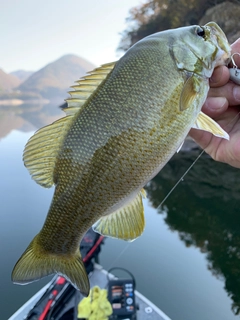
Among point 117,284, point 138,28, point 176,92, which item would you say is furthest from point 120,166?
point 138,28

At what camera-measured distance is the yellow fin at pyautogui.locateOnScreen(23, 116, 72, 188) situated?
5.85ft

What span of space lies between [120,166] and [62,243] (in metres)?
0.61

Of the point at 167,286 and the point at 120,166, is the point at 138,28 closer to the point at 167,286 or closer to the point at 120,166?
the point at 167,286

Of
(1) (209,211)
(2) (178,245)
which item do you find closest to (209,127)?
(2) (178,245)

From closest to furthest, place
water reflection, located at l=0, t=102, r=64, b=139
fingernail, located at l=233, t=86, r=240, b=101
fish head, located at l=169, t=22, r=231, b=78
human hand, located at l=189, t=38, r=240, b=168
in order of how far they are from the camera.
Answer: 1. fish head, located at l=169, t=22, r=231, b=78
2. human hand, located at l=189, t=38, r=240, b=168
3. fingernail, located at l=233, t=86, r=240, b=101
4. water reflection, located at l=0, t=102, r=64, b=139

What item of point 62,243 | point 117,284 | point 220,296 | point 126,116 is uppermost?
point 126,116

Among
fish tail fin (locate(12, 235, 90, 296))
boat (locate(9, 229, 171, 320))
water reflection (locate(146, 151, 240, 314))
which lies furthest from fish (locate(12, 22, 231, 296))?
water reflection (locate(146, 151, 240, 314))

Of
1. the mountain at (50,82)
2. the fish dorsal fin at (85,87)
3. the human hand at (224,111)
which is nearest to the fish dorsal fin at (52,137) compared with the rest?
the fish dorsal fin at (85,87)

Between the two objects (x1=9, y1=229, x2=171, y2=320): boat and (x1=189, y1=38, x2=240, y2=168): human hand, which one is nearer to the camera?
(x1=189, y1=38, x2=240, y2=168): human hand

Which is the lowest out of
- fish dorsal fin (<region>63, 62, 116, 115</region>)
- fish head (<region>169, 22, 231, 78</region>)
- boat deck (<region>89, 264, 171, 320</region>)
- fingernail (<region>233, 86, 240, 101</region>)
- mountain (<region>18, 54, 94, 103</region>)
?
mountain (<region>18, 54, 94, 103</region>)

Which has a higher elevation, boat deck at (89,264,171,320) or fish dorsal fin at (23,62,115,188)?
fish dorsal fin at (23,62,115,188)

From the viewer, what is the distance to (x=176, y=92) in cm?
175

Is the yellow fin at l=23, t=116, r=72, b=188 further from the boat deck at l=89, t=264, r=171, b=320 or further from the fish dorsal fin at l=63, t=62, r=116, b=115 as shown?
the boat deck at l=89, t=264, r=171, b=320

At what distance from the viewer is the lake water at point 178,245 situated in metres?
8.87
